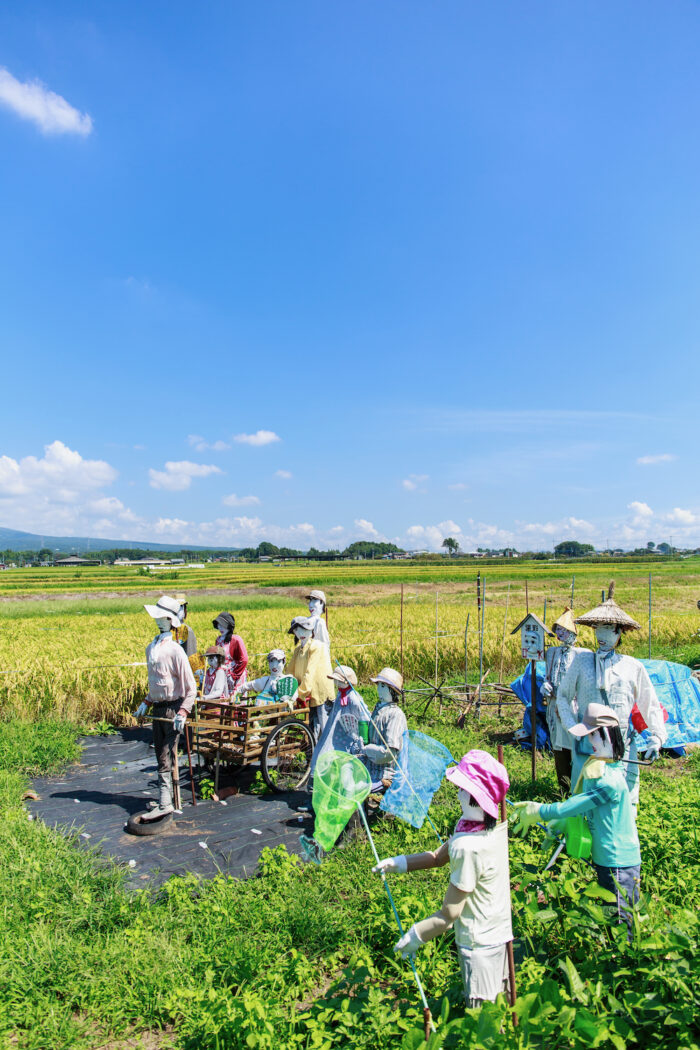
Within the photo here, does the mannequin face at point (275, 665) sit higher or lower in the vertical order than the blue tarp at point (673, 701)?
higher

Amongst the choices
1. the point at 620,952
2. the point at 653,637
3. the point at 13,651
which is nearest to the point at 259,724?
the point at 620,952

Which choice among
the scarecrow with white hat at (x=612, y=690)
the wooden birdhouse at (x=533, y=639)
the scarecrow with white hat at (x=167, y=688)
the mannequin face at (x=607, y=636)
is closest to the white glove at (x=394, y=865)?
the scarecrow with white hat at (x=612, y=690)

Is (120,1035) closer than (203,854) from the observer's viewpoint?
Yes

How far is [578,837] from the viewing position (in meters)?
3.39

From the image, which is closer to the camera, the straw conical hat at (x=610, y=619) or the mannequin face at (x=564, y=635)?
the straw conical hat at (x=610, y=619)

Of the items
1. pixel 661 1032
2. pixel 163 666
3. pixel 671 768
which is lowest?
pixel 671 768

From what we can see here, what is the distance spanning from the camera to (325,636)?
7.46 m

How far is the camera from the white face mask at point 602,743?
3.38m

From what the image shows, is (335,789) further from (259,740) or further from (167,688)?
(259,740)

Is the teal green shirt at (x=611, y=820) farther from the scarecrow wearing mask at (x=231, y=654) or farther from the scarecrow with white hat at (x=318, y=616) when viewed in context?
the scarecrow wearing mask at (x=231, y=654)

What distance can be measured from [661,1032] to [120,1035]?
271 centimetres

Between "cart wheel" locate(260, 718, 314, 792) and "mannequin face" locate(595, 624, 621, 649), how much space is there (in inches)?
138

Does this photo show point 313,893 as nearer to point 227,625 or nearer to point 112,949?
point 112,949

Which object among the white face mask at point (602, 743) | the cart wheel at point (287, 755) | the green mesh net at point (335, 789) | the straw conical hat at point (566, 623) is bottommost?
the cart wheel at point (287, 755)
